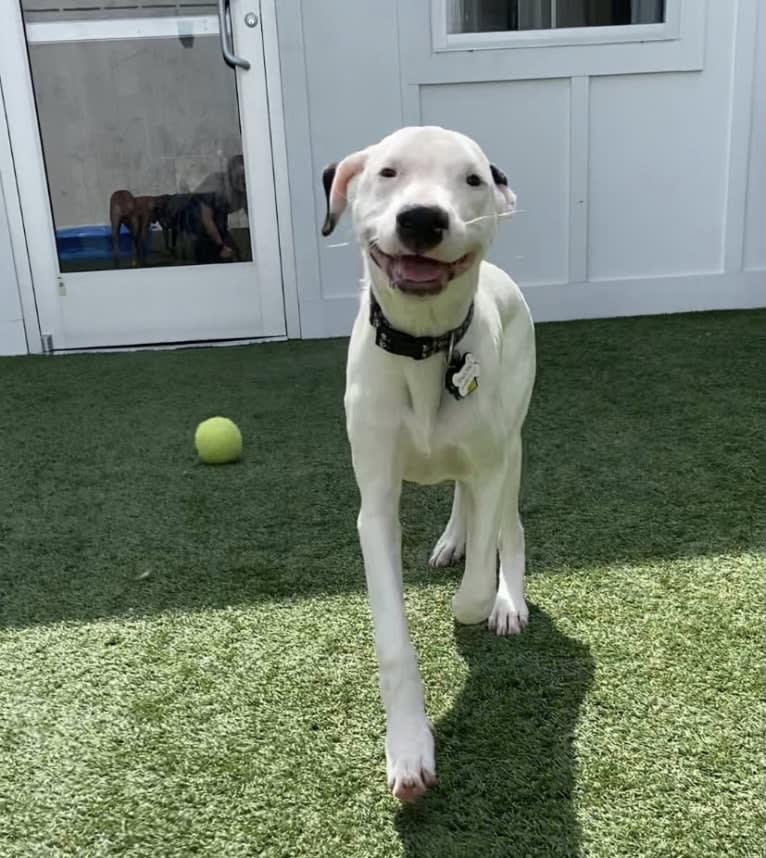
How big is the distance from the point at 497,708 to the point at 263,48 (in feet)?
12.5

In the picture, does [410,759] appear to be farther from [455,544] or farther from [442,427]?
[455,544]

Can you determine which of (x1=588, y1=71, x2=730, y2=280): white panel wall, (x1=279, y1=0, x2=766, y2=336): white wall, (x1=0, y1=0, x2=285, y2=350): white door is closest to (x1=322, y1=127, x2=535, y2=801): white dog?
(x1=279, y1=0, x2=766, y2=336): white wall

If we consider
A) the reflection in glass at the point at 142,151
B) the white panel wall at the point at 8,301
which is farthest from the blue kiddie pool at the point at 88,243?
the white panel wall at the point at 8,301

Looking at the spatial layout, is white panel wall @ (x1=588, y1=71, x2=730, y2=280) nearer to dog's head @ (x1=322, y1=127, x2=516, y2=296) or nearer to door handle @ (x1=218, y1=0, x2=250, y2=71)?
door handle @ (x1=218, y1=0, x2=250, y2=71)

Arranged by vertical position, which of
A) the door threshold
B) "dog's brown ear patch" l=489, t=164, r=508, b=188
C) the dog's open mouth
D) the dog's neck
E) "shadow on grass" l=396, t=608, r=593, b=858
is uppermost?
"dog's brown ear patch" l=489, t=164, r=508, b=188

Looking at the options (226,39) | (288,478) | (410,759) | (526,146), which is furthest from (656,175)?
(410,759)

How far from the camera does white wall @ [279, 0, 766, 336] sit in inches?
173

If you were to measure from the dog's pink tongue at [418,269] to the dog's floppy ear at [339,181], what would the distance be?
0.85 ft

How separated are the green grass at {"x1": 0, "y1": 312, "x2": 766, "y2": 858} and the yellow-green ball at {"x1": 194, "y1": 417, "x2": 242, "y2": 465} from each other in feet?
0.20

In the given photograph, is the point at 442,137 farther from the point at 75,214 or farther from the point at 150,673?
the point at 75,214

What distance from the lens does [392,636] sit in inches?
→ 55.3

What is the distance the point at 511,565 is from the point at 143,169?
356 cm

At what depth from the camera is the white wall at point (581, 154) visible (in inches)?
173

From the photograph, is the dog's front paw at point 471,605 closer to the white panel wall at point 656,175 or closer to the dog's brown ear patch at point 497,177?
the dog's brown ear patch at point 497,177
